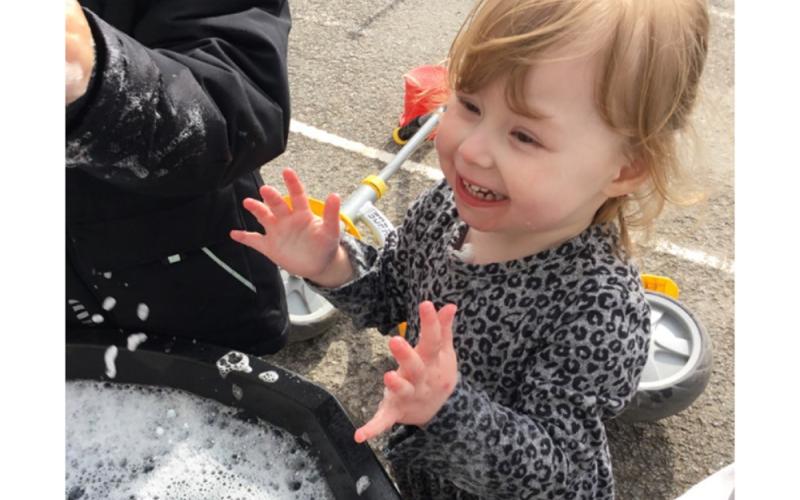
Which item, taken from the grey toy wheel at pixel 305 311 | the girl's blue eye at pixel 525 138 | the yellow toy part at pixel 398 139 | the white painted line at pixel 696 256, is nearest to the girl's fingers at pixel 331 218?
the girl's blue eye at pixel 525 138

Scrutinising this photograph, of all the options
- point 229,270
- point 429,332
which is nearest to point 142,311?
point 229,270

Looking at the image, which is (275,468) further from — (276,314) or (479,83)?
(479,83)

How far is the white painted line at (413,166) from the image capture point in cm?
214

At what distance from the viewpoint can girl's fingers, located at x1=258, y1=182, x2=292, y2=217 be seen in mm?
972

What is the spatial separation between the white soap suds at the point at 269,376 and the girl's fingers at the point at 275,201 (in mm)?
209

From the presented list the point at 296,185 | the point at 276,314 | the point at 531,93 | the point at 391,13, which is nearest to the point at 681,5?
the point at 531,93

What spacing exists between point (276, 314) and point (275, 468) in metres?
0.43

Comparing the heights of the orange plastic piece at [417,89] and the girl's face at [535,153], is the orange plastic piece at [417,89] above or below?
below

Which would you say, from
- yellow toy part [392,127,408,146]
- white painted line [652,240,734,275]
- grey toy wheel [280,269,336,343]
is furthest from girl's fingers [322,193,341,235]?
yellow toy part [392,127,408,146]

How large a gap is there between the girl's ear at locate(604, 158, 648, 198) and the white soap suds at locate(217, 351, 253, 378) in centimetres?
50

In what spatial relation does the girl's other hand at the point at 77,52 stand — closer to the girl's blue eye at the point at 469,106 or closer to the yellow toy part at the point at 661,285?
the girl's blue eye at the point at 469,106

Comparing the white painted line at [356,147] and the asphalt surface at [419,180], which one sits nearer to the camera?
the asphalt surface at [419,180]

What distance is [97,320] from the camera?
1.21 metres
